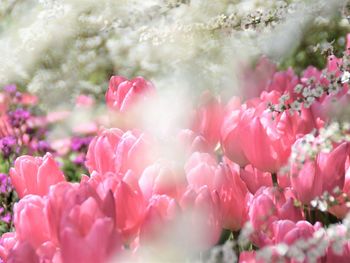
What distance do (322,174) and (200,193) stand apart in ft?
0.47

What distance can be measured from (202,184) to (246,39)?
2.96 ft

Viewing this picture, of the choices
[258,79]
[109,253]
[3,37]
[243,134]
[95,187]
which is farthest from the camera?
[3,37]

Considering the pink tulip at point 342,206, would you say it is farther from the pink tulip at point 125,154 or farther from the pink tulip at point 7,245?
the pink tulip at point 7,245

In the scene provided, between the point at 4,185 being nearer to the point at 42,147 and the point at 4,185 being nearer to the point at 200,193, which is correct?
the point at 42,147

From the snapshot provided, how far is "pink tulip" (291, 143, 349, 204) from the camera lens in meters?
0.69

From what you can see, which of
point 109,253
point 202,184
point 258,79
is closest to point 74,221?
point 109,253

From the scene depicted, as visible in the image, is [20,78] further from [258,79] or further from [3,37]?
[258,79]

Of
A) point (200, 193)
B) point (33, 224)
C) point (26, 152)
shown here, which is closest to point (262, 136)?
point (200, 193)

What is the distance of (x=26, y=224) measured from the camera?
63cm

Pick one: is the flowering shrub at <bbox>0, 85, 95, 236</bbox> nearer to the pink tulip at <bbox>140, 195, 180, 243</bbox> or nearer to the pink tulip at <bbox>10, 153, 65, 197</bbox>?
the pink tulip at <bbox>10, 153, 65, 197</bbox>

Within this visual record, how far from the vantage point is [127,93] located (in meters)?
0.89

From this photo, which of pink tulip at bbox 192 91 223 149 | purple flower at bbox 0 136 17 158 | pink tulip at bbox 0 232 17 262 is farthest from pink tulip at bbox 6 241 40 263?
purple flower at bbox 0 136 17 158

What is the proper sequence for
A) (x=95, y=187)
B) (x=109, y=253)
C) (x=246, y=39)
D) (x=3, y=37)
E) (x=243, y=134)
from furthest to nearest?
1. (x=3, y=37)
2. (x=246, y=39)
3. (x=243, y=134)
4. (x=95, y=187)
5. (x=109, y=253)

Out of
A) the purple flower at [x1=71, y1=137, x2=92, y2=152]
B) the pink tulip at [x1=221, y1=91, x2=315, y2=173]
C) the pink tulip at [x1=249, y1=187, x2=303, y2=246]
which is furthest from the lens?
the purple flower at [x1=71, y1=137, x2=92, y2=152]
